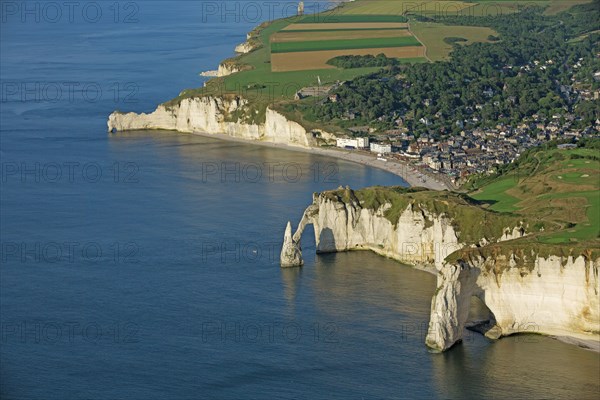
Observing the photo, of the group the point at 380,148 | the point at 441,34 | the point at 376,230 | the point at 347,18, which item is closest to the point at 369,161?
the point at 380,148

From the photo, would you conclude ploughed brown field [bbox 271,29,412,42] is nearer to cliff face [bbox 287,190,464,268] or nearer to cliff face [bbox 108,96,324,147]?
cliff face [bbox 108,96,324,147]

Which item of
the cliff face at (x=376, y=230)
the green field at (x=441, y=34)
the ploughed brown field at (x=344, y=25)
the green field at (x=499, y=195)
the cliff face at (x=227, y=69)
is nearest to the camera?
the cliff face at (x=376, y=230)

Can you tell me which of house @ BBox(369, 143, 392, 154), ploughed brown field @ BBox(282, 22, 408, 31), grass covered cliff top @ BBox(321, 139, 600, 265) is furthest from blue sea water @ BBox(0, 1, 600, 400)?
ploughed brown field @ BBox(282, 22, 408, 31)

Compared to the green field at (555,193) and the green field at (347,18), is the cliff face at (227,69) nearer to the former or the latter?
the green field at (347,18)

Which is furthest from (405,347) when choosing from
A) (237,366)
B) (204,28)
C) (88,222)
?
(204,28)

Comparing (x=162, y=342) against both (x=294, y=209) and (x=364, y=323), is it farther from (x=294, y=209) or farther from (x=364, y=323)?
(x=294, y=209)

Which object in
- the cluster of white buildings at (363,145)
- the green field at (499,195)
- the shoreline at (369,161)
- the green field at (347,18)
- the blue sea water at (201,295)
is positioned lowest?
the blue sea water at (201,295)

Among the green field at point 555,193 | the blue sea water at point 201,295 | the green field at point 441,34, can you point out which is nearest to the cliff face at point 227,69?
the green field at point 441,34
